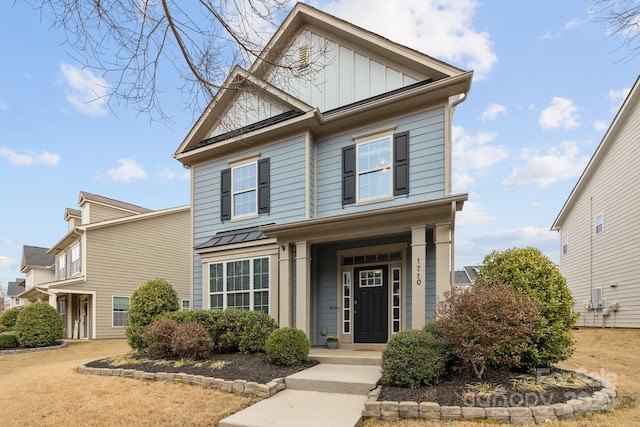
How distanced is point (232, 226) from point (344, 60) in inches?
223

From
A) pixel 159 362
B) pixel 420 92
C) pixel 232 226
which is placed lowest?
pixel 159 362

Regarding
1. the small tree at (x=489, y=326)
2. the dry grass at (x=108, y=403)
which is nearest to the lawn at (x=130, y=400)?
the dry grass at (x=108, y=403)

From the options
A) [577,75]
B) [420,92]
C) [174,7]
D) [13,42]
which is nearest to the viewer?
[174,7]

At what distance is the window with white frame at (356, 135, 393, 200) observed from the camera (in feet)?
28.5

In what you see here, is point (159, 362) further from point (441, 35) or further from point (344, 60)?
point (441, 35)

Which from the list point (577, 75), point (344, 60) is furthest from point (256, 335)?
point (577, 75)

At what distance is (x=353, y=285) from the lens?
9047 millimetres

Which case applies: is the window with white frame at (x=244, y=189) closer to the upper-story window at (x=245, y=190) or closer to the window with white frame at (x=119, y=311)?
the upper-story window at (x=245, y=190)

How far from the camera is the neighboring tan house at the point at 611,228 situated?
12.4m

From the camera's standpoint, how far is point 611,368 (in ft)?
23.3

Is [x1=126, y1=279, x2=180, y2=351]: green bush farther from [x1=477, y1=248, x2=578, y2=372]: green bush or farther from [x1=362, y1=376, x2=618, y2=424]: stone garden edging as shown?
[x1=477, y1=248, x2=578, y2=372]: green bush

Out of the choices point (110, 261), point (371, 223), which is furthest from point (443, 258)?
point (110, 261)

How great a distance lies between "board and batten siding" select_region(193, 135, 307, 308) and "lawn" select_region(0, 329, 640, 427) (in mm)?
4169

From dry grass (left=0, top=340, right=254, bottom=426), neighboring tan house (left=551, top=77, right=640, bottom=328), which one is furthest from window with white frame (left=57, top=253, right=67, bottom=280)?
neighboring tan house (left=551, top=77, right=640, bottom=328)
